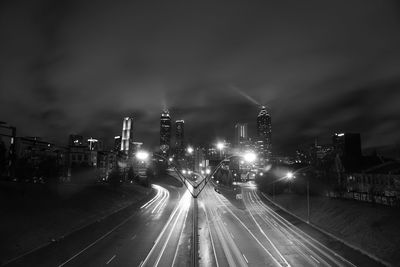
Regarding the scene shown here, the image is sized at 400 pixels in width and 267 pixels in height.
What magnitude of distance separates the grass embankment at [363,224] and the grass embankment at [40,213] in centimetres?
3643

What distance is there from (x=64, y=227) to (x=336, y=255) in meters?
34.7

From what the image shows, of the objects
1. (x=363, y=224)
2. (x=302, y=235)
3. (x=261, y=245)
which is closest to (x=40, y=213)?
(x=261, y=245)

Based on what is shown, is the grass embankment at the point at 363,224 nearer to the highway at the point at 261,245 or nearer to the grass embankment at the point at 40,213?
the highway at the point at 261,245

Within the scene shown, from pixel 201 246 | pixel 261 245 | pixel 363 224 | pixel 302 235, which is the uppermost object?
pixel 363 224

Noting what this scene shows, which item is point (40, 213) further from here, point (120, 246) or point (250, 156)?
point (250, 156)

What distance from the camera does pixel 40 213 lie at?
4244 centimetres

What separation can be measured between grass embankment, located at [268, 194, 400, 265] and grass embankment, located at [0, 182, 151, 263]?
36430mm

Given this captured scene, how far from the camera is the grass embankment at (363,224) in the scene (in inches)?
1252

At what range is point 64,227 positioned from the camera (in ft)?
139

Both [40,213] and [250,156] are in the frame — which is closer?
[250,156]

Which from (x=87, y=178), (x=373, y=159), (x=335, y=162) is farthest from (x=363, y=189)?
(x=87, y=178)

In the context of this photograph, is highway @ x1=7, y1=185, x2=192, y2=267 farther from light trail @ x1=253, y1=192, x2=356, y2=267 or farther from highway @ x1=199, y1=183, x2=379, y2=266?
light trail @ x1=253, y1=192, x2=356, y2=267

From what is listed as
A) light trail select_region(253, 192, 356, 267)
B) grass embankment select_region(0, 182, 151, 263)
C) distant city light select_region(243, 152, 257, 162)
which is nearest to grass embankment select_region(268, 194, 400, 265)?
light trail select_region(253, 192, 356, 267)

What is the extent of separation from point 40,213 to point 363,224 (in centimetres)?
4329
